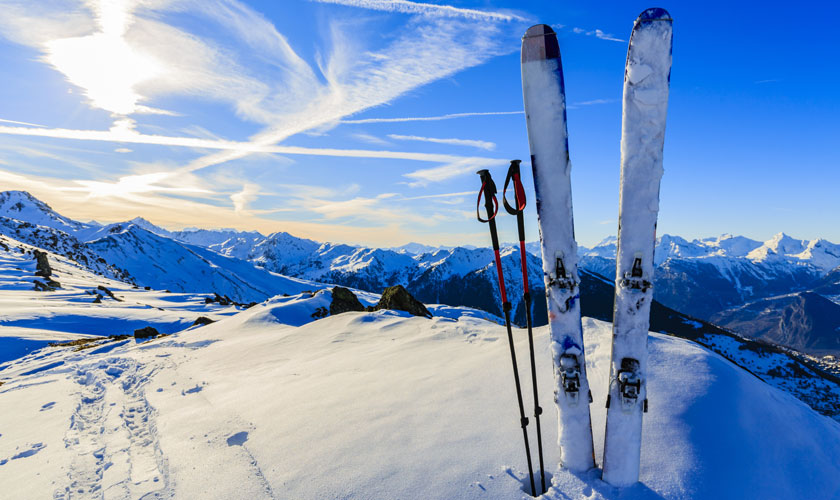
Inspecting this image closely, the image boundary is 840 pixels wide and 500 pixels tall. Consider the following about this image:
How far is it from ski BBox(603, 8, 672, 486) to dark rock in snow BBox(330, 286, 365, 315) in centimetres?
1938

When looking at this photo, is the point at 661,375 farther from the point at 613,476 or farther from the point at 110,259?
the point at 110,259

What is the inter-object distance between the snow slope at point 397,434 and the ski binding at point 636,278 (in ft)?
6.00

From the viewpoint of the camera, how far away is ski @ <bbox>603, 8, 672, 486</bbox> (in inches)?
140

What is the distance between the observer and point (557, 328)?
13.3 feet

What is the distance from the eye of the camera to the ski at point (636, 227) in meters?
3.54

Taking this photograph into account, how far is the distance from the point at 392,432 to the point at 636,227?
3.74m

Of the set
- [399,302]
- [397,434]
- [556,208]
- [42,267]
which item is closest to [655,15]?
[556,208]

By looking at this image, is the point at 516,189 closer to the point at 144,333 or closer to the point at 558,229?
the point at 558,229

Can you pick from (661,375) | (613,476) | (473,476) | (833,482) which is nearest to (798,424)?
(833,482)

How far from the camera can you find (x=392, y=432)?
4789mm

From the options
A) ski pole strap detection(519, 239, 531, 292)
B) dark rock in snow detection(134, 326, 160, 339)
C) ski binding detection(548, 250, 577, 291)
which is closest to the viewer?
ski pole strap detection(519, 239, 531, 292)

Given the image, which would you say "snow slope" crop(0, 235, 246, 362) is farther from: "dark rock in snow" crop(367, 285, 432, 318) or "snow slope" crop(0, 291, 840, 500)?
"dark rock in snow" crop(367, 285, 432, 318)

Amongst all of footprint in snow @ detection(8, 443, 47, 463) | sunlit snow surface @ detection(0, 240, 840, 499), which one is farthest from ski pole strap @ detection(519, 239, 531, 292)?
footprint in snow @ detection(8, 443, 47, 463)

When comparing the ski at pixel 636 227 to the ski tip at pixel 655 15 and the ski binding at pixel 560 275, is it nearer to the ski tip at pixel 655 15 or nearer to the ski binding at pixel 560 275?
the ski tip at pixel 655 15
